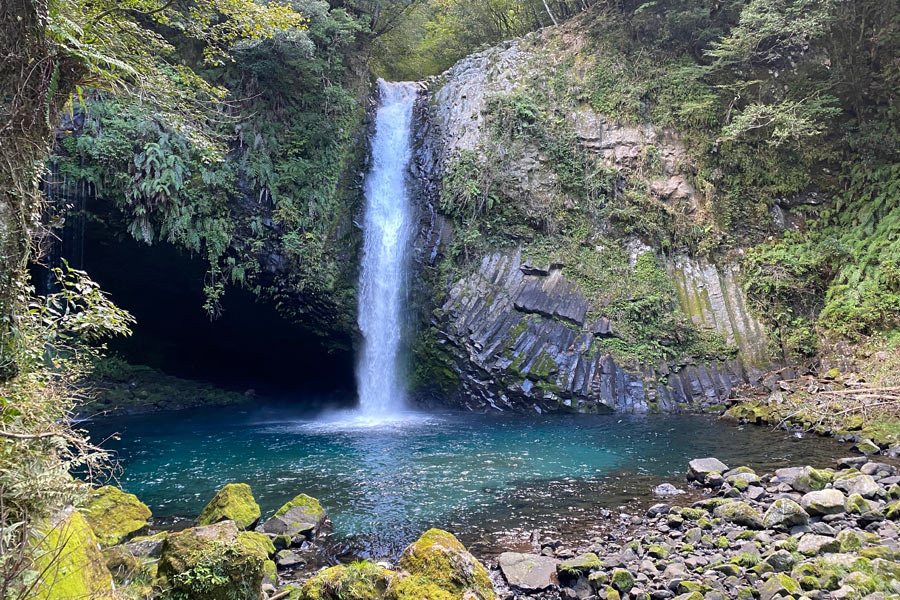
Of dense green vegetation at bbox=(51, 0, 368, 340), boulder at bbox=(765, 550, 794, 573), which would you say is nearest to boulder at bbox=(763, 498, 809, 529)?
boulder at bbox=(765, 550, 794, 573)

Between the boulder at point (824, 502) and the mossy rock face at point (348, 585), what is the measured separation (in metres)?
4.65

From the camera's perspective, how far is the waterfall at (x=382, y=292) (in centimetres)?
1595

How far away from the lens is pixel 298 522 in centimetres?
612

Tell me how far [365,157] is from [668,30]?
1129 cm

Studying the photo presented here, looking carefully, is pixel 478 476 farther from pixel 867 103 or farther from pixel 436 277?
pixel 867 103

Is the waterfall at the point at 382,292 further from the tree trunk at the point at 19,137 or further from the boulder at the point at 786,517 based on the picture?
the tree trunk at the point at 19,137

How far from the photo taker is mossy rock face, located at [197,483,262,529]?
19.1 feet

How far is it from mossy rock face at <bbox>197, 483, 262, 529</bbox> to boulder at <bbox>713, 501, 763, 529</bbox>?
548 cm

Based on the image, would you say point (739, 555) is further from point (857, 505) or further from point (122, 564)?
point (122, 564)

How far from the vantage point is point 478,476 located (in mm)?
8367

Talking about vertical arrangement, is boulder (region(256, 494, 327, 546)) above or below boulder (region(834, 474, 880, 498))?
below

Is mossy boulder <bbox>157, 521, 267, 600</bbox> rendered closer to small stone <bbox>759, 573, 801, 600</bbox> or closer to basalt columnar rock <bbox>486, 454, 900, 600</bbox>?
basalt columnar rock <bbox>486, 454, 900, 600</bbox>

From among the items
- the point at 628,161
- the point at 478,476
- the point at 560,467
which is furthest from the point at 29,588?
the point at 628,161

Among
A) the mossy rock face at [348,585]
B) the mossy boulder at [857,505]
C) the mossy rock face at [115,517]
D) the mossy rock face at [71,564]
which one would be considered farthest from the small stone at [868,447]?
the mossy rock face at [115,517]
